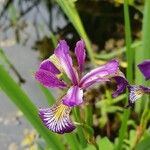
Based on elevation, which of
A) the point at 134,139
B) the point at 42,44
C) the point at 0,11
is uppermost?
the point at 0,11

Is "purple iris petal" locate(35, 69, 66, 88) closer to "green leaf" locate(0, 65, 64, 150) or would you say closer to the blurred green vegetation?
"green leaf" locate(0, 65, 64, 150)

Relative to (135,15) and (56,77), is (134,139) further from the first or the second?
(135,15)

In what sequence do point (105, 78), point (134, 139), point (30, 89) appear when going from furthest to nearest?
point (30, 89)
point (134, 139)
point (105, 78)

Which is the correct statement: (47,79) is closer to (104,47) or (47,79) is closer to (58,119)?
(58,119)

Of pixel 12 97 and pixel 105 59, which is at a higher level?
pixel 12 97

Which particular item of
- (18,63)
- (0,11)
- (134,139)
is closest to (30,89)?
(18,63)

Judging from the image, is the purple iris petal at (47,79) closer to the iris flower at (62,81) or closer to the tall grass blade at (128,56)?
the iris flower at (62,81)

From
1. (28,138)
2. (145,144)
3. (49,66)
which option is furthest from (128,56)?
(28,138)

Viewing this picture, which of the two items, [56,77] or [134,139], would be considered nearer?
[56,77]

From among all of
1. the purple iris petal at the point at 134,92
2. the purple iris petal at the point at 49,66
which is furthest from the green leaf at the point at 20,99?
the purple iris petal at the point at 134,92
